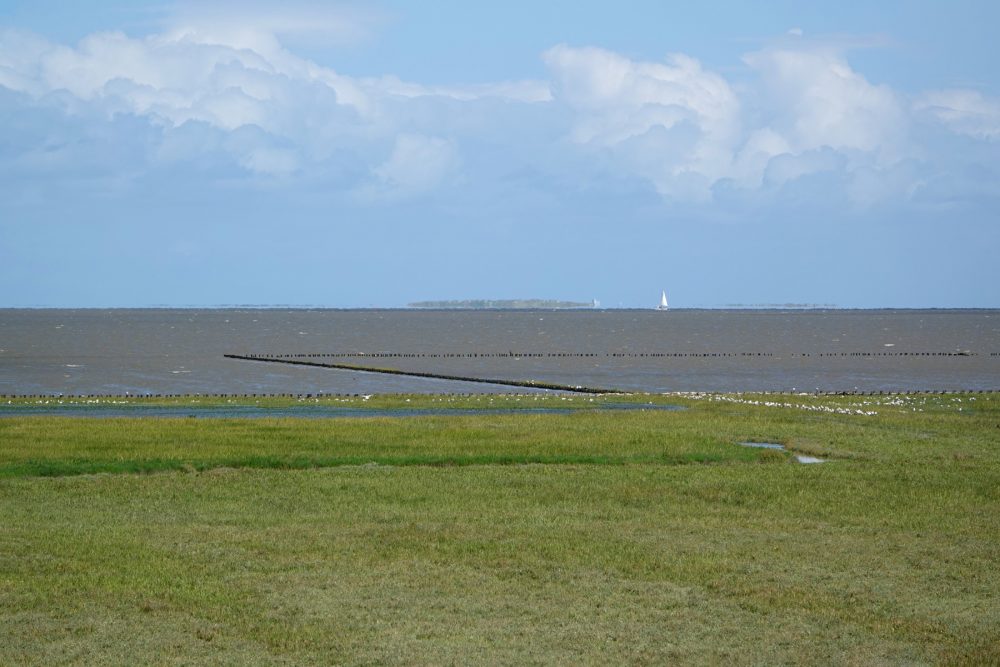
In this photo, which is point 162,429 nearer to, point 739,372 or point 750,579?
point 750,579

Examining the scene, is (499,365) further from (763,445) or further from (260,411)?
(763,445)

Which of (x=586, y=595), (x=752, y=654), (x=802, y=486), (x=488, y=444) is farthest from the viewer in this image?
(x=488, y=444)

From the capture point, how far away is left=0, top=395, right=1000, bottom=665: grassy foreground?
14.3 m

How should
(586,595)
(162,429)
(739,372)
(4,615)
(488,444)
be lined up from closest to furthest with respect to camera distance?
1. (4,615)
2. (586,595)
3. (488,444)
4. (162,429)
5. (739,372)

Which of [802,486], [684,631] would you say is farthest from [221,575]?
[802,486]

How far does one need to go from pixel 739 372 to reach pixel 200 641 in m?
80.3

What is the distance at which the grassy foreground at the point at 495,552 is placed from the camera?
46.9ft

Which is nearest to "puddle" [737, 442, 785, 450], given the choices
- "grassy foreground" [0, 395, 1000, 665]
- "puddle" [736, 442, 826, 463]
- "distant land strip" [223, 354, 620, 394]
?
"puddle" [736, 442, 826, 463]

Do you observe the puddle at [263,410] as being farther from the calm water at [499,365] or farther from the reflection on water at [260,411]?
the calm water at [499,365]

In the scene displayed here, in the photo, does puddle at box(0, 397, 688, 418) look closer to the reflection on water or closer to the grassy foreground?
the reflection on water

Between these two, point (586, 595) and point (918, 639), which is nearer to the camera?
point (918, 639)

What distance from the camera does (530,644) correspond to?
1416 centimetres

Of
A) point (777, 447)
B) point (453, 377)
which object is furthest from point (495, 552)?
point (453, 377)

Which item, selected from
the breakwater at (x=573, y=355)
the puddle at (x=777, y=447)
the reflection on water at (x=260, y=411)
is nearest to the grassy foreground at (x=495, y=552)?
the puddle at (x=777, y=447)
